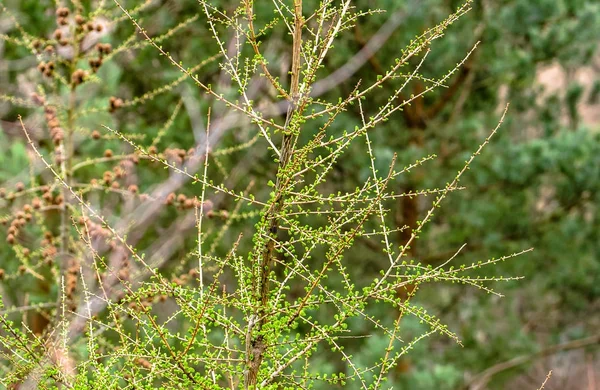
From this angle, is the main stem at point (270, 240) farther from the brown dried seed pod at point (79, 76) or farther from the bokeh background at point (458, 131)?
the bokeh background at point (458, 131)

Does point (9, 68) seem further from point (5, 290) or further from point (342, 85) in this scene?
point (342, 85)

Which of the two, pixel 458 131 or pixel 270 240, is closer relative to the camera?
pixel 270 240

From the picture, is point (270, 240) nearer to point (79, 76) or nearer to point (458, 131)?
point (79, 76)

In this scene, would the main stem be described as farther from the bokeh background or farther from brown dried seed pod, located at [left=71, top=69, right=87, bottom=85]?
the bokeh background

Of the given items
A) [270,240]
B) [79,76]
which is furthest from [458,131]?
[270,240]

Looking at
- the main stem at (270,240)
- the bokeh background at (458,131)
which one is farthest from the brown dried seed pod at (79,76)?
the bokeh background at (458,131)

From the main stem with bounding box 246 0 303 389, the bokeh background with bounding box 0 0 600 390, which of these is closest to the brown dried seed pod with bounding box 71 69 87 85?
the main stem with bounding box 246 0 303 389
